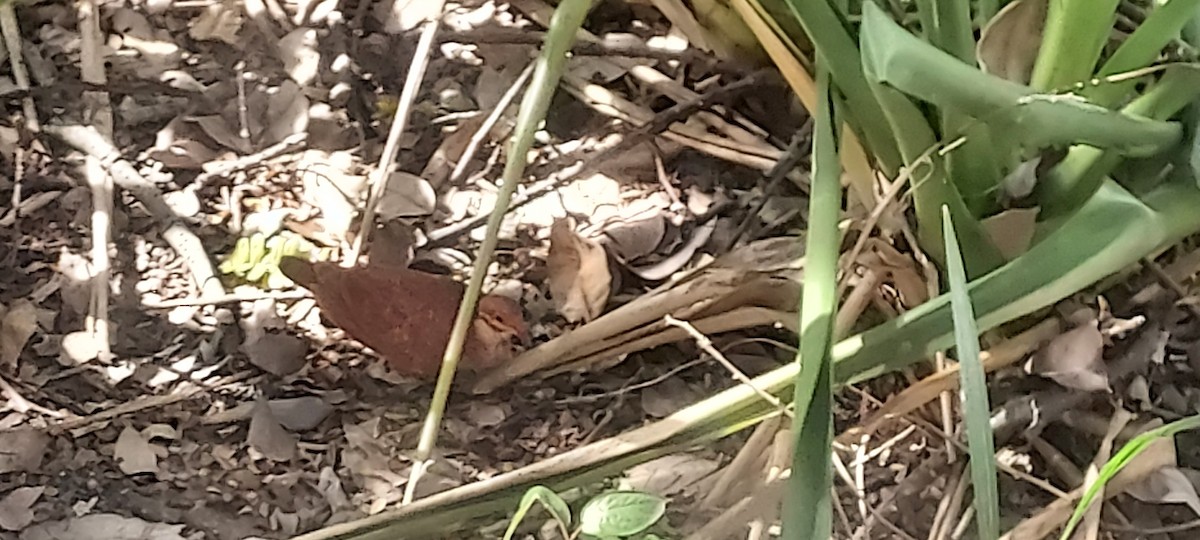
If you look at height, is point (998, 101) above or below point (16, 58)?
above

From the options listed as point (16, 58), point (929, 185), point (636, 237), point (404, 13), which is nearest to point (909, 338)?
point (929, 185)

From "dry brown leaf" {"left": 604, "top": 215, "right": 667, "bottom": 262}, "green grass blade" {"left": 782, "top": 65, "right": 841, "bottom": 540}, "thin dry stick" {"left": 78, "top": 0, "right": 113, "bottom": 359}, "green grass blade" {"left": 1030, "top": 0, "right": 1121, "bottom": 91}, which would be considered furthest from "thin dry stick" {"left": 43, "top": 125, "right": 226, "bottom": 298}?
"green grass blade" {"left": 1030, "top": 0, "right": 1121, "bottom": 91}

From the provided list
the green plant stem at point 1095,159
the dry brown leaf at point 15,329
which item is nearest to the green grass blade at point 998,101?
the green plant stem at point 1095,159

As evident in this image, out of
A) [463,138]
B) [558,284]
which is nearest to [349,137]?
[463,138]

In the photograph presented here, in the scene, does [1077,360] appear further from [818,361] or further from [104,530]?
[104,530]

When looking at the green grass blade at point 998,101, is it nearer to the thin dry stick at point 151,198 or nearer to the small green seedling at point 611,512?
the small green seedling at point 611,512

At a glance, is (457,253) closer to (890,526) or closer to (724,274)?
(724,274)

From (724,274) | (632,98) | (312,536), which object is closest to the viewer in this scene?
(312,536)
